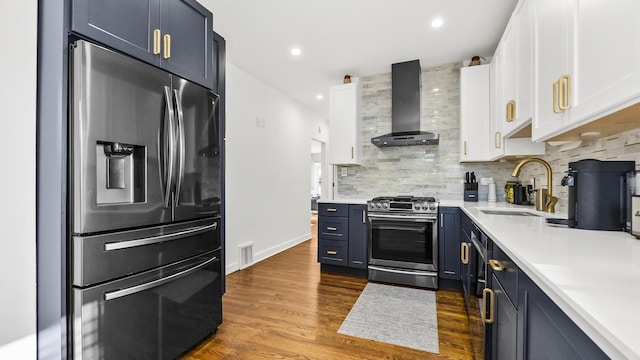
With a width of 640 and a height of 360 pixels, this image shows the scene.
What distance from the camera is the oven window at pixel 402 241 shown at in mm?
3107

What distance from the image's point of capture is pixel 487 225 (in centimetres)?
157

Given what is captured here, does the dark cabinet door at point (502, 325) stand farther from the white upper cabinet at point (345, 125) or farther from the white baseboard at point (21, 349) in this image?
the white upper cabinet at point (345, 125)

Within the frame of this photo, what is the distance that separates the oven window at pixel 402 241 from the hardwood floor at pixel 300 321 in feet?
1.34

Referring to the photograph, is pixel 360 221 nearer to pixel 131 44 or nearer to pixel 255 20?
pixel 255 20

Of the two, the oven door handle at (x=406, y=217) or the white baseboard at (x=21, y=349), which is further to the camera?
the oven door handle at (x=406, y=217)

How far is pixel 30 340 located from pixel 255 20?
2745mm

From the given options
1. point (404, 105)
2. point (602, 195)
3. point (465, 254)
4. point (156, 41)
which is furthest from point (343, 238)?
point (156, 41)

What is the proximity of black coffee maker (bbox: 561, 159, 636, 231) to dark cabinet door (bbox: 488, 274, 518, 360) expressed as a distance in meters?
0.56

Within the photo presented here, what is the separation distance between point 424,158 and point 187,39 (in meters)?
3.02

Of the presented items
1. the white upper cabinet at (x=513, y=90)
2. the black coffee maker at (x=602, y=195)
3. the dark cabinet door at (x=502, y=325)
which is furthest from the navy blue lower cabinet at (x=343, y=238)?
the black coffee maker at (x=602, y=195)

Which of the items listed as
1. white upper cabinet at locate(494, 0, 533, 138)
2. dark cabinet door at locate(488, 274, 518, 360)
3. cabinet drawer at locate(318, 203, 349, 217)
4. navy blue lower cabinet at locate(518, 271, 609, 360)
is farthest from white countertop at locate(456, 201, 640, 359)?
cabinet drawer at locate(318, 203, 349, 217)

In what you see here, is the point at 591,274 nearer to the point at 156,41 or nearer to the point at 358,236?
the point at 156,41

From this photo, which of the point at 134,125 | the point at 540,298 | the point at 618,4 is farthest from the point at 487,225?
the point at 134,125

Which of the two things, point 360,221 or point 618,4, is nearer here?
point 618,4
